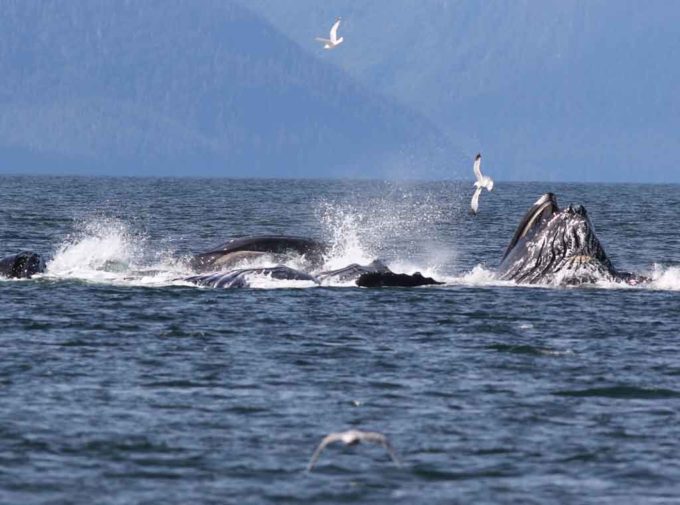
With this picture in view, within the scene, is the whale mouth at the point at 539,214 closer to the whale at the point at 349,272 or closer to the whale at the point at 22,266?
the whale at the point at 349,272

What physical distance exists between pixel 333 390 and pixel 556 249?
41.2 feet

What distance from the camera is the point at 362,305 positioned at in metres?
30.8

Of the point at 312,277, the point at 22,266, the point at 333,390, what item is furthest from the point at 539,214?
the point at 333,390

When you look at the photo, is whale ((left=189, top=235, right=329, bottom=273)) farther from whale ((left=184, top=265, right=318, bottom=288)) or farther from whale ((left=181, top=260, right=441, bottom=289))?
whale ((left=184, top=265, right=318, bottom=288))

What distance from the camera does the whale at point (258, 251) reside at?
36156 millimetres

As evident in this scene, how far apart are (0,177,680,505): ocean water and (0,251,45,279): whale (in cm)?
47

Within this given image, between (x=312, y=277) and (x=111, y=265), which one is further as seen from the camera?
(x=111, y=265)

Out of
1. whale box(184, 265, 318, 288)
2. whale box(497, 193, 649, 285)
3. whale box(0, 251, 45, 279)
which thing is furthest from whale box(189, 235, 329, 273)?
whale box(497, 193, 649, 285)

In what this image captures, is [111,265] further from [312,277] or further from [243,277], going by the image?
[312,277]

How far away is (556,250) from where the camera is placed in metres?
32.8

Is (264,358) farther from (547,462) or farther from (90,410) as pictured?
(547,462)

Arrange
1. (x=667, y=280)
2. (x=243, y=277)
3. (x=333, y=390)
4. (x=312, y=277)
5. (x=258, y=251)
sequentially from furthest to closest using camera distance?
(x=258, y=251) < (x=667, y=280) < (x=312, y=277) < (x=243, y=277) < (x=333, y=390)

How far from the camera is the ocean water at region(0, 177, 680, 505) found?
1658 centimetres

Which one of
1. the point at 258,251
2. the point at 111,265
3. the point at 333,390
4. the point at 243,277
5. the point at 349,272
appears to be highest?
the point at 111,265
